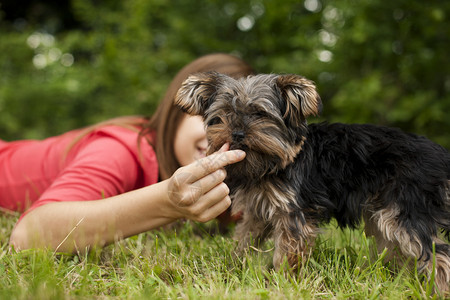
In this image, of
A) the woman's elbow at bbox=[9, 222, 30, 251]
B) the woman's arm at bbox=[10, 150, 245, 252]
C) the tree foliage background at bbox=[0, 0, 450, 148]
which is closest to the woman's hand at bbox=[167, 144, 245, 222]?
the woman's arm at bbox=[10, 150, 245, 252]

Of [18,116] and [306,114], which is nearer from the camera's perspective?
[306,114]

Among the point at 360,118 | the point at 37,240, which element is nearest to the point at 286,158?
the point at 37,240

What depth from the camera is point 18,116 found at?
10.8 meters

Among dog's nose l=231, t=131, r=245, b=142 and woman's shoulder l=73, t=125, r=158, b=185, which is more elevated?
dog's nose l=231, t=131, r=245, b=142

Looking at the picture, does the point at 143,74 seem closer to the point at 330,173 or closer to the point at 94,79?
the point at 94,79

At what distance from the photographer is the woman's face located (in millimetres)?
4137

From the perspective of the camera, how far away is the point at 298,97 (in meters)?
2.86

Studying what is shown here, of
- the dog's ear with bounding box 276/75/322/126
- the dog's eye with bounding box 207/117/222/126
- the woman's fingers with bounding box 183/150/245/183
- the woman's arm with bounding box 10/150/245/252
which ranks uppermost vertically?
the dog's ear with bounding box 276/75/322/126

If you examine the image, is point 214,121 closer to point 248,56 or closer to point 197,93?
point 197,93

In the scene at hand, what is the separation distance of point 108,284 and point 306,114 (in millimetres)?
1630

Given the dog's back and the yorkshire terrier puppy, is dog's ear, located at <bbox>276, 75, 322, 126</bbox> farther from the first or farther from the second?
the dog's back

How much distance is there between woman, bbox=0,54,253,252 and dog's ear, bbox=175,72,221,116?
464 mm

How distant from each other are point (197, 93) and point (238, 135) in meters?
0.54

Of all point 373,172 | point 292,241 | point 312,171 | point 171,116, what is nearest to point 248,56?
point 171,116
